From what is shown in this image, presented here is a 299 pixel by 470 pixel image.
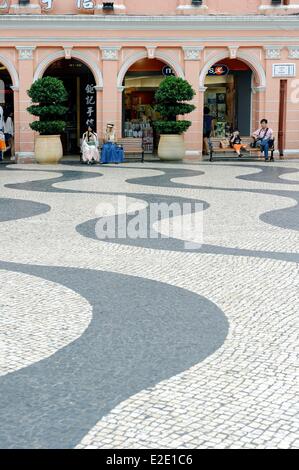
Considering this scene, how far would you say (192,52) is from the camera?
26.2 metres

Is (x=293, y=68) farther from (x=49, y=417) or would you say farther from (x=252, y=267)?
(x=49, y=417)

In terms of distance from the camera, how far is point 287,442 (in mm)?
4055

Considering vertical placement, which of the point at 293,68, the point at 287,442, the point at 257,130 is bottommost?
the point at 287,442

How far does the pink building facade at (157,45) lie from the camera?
25.7 meters

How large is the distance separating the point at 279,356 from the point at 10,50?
22.6 m

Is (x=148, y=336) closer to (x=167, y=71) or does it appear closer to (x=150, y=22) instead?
(x=150, y=22)

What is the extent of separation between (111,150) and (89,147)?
2.50ft

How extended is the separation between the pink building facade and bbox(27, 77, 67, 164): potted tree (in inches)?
79.6

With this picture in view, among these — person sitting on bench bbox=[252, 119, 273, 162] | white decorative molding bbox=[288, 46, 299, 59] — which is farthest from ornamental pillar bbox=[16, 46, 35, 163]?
white decorative molding bbox=[288, 46, 299, 59]

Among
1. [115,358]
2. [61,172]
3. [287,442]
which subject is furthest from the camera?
[61,172]

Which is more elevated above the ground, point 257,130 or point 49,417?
point 257,130

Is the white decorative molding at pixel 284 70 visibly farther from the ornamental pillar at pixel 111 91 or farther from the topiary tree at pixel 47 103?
the topiary tree at pixel 47 103

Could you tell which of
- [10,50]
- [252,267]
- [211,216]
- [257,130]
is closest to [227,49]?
[257,130]

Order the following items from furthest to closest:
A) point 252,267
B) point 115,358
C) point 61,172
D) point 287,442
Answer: point 61,172 → point 252,267 → point 115,358 → point 287,442
